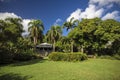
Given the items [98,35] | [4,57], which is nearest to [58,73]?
[4,57]

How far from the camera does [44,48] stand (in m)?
47.6

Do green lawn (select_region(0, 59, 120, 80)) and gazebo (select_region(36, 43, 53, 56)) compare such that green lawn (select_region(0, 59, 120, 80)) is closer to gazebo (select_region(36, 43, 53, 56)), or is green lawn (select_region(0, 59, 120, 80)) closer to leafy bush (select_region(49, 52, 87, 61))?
leafy bush (select_region(49, 52, 87, 61))

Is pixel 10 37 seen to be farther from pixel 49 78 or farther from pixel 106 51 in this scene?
pixel 106 51

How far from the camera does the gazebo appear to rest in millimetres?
45894

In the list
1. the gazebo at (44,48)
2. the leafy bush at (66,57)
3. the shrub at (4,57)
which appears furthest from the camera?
the gazebo at (44,48)

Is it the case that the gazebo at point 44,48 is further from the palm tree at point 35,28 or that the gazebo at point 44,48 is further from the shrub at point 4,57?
the shrub at point 4,57

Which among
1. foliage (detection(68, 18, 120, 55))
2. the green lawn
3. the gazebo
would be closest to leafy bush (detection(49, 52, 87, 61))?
the green lawn

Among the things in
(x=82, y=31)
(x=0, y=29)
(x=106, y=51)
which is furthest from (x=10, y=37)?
(x=106, y=51)

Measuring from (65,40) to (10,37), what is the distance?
25022 millimetres

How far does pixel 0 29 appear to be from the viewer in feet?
63.7

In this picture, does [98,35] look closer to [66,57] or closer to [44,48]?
[66,57]

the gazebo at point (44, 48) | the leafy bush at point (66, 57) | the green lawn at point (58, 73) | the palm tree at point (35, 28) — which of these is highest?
the palm tree at point (35, 28)

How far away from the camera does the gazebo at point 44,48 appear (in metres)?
45.9


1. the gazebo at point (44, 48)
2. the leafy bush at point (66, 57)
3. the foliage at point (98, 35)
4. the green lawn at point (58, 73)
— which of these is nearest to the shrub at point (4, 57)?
the green lawn at point (58, 73)
